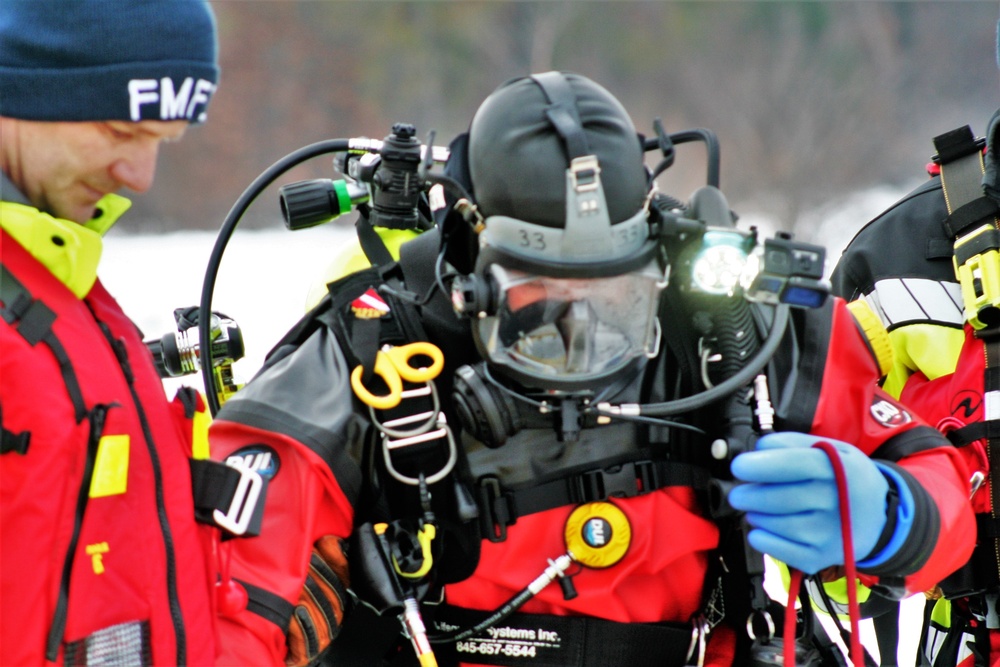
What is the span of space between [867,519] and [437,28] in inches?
213

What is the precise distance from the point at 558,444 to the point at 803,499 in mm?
360

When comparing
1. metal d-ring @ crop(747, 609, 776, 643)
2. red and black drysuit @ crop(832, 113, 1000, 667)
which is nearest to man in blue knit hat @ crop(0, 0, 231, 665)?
metal d-ring @ crop(747, 609, 776, 643)

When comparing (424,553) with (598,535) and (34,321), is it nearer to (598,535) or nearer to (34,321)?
(598,535)

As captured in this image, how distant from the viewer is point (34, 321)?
1039mm

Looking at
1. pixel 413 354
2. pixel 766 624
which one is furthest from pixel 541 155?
A: pixel 766 624

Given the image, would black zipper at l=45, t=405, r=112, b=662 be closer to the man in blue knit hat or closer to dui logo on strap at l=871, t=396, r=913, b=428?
the man in blue knit hat

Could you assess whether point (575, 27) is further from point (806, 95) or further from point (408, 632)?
point (408, 632)

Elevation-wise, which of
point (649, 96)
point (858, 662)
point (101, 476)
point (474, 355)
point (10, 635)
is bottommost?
point (858, 662)

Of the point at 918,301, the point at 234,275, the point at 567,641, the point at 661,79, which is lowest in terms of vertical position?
the point at 567,641

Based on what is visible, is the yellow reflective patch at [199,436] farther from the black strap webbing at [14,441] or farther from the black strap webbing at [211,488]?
the black strap webbing at [14,441]

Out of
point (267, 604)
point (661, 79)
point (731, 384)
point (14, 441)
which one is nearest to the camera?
point (14, 441)

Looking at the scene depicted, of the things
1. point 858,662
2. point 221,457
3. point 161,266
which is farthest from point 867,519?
point 161,266

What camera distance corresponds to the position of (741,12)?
7125 mm

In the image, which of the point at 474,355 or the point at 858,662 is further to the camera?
the point at 474,355
